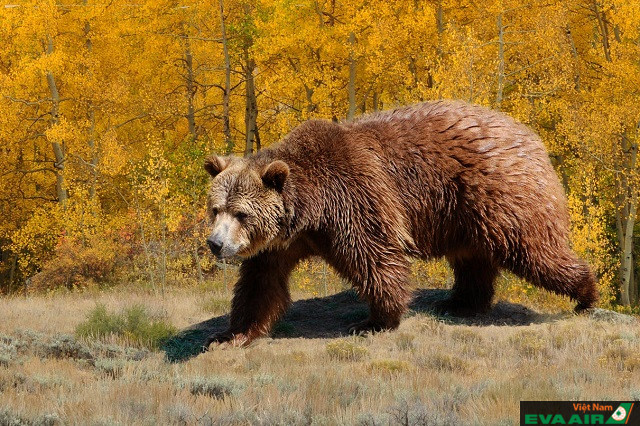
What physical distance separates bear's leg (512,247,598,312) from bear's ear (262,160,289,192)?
2.66m

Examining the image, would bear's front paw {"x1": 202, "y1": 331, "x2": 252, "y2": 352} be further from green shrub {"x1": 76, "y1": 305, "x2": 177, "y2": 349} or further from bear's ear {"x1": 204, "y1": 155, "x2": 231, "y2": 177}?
bear's ear {"x1": 204, "y1": 155, "x2": 231, "y2": 177}

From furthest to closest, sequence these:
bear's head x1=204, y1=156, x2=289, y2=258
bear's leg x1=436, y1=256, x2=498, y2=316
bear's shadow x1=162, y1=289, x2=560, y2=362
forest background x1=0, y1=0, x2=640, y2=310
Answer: forest background x1=0, y1=0, x2=640, y2=310 < bear's leg x1=436, y1=256, x2=498, y2=316 < bear's shadow x1=162, y1=289, x2=560, y2=362 < bear's head x1=204, y1=156, x2=289, y2=258

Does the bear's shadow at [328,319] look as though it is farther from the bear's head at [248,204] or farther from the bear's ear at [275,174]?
the bear's ear at [275,174]

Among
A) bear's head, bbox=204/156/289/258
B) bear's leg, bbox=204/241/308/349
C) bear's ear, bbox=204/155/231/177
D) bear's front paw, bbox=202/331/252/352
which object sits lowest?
bear's front paw, bbox=202/331/252/352

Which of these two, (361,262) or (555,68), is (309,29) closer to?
(555,68)

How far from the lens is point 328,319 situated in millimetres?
9227

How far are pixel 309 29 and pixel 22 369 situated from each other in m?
15.2

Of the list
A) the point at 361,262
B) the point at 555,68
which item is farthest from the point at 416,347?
the point at 555,68

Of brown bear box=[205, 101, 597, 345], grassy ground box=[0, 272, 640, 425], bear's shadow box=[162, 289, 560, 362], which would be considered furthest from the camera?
bear's shadow box=[162, 289, 560, 362]

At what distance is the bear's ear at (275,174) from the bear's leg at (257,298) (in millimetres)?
878

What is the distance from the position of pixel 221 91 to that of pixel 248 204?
21452 mm

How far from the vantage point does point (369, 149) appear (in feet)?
26.8

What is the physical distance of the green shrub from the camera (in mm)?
8359

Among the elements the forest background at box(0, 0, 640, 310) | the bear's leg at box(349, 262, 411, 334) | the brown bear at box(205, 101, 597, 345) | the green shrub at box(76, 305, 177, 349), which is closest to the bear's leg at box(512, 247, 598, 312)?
the brown bear at box(205, 101, 597, 345)
